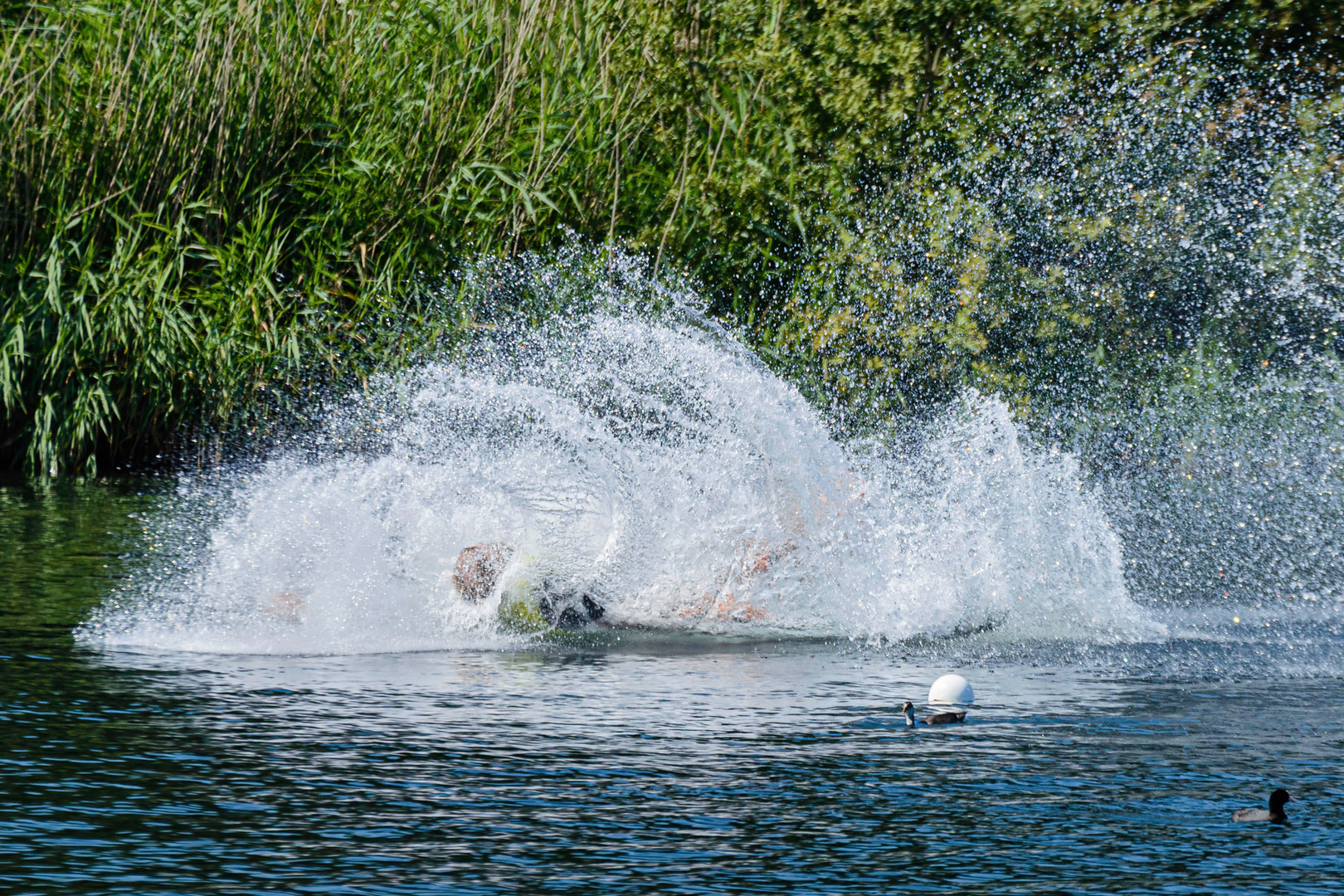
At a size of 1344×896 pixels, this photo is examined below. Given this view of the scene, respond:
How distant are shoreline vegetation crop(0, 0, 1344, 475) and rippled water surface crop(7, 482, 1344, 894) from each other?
21.1ft

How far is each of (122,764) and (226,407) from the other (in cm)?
1186

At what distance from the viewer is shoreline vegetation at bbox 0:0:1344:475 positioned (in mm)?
16422

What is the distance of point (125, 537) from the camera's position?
48.6 ft

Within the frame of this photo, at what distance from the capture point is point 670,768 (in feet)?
23.9

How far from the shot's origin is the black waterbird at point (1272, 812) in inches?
255

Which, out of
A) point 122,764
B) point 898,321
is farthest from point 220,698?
point 898,321

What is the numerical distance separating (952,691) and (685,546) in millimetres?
3483

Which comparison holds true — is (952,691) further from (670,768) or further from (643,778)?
(643,778)

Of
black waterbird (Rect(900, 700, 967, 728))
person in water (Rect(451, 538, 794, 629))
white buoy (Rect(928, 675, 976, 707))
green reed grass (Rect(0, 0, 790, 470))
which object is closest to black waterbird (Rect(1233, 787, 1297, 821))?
black waterbird (Rect(900, 700, 967, 728))

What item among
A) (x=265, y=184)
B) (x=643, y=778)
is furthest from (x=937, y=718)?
(x=265, y=184)

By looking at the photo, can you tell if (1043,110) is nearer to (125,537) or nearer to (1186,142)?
(1186,142)

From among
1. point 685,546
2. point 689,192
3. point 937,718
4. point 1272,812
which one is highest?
point 689,192

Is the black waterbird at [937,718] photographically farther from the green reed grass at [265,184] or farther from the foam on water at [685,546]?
the green reed grass at [265,184]

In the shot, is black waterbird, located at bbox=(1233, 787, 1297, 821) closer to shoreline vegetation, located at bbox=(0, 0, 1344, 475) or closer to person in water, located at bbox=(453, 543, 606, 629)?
person in water, located at bbox=(453, 543, 606, 629)
